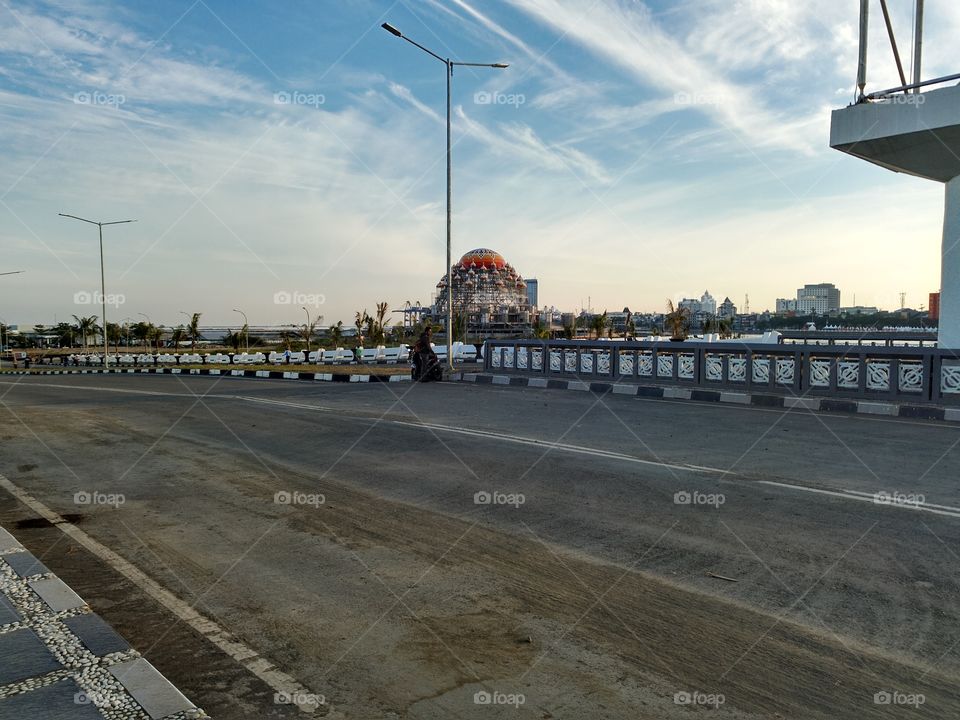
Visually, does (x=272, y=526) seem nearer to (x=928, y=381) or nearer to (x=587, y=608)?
(x=587, y=608)

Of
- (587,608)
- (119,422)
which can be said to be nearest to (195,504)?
(587,608)

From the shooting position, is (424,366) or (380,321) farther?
(380,321)

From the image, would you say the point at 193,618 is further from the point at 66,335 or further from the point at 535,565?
the point at 66,335

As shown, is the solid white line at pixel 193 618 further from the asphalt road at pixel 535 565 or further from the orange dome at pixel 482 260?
the orange dome at pixel 482 260

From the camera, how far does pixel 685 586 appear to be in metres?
4.45

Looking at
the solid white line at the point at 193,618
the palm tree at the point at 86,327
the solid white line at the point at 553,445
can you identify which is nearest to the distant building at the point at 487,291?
the palm tree at the point at 86,327

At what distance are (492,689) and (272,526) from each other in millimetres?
3256

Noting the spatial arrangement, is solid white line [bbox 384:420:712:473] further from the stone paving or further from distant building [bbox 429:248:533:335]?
distant building [bbox 429:248:533:335]

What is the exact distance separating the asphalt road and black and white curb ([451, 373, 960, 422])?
121 inches

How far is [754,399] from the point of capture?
49.1 ft

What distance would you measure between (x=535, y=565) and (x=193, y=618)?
2242 mm

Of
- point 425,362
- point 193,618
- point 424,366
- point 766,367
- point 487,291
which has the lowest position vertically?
point 193,618

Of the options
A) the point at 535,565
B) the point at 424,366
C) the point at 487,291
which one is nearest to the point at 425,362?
the point at 424,366

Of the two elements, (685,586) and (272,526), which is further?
(272,526)
